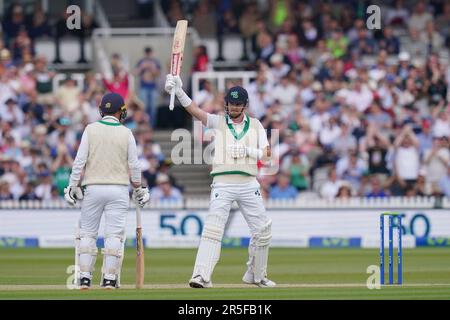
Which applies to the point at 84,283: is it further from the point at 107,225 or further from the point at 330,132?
the point at 330,132

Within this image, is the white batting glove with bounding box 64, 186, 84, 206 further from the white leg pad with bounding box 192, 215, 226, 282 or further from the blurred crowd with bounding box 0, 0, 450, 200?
the blurred crowd with bounding box 0, 0, 450, 200

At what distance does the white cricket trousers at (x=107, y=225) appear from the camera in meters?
13.9

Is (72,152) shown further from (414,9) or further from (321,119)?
(414,9)

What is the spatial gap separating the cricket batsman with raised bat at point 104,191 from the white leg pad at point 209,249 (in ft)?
2.67

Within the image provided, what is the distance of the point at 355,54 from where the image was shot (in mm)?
27984

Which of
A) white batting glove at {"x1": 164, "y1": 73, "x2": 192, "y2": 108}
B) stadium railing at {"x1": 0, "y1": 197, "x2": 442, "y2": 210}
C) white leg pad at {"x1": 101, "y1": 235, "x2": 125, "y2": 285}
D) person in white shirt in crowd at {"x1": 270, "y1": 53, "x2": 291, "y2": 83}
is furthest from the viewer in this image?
person in white shirt in crowd at {"x1": 270, "y1": 53, "x2": 291, "y2": 83}

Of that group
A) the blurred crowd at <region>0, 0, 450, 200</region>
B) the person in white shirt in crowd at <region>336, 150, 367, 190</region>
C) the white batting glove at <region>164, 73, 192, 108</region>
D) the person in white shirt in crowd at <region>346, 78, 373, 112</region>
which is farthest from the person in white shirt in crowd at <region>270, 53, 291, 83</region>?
the white batting glove at <region>164, 73, 192, 108</region>

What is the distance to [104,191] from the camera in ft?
45.5

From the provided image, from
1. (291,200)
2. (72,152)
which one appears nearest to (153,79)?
(72,152)

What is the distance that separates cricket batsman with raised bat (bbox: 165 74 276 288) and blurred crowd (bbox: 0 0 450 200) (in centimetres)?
967

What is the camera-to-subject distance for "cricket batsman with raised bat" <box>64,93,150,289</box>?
1390 centimetres

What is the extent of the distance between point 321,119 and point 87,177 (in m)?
12.3

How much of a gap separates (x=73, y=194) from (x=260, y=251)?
204 cm
